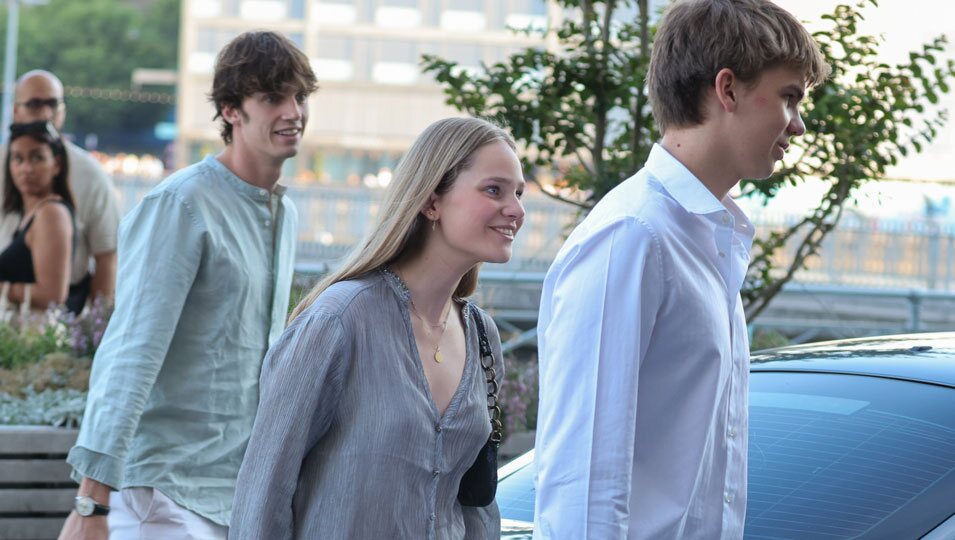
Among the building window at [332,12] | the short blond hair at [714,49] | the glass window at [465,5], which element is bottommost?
the short blond hair at [714,49]

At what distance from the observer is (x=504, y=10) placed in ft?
253

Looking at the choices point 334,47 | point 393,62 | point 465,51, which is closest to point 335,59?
point 334,47

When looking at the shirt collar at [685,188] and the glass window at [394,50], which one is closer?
the shirt collar at [685,188]

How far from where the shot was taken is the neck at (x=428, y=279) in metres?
2.57

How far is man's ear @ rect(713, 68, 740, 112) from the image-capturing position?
243 cm

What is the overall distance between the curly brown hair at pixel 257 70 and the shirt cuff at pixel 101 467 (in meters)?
0.94

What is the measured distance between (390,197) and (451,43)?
75587 millimetres

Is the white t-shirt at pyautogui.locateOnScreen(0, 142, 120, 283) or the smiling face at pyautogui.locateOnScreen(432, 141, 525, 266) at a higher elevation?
the smiling face at pyautogui.locateOnScreen(432, 141, 525, 266)

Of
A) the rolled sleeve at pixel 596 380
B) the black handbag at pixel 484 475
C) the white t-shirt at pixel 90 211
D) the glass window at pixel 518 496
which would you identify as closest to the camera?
the rolled sleeve at pixel 596 380

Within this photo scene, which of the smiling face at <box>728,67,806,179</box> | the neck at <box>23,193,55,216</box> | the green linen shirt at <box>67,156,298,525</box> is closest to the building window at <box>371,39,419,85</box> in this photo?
the neck at <box>23,193,55,216</box>

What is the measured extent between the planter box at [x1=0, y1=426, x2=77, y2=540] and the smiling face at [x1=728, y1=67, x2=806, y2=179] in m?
3.97

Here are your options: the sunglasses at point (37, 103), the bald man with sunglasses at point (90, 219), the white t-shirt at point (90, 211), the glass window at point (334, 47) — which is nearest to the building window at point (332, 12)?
the glass window at point (334, 47)

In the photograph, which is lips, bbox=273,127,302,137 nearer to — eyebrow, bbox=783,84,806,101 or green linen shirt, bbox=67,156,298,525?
green linen shirt, bbox=67,156,298,525

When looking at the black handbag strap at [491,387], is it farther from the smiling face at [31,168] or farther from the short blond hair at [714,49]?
the smiling face at [31,168]
